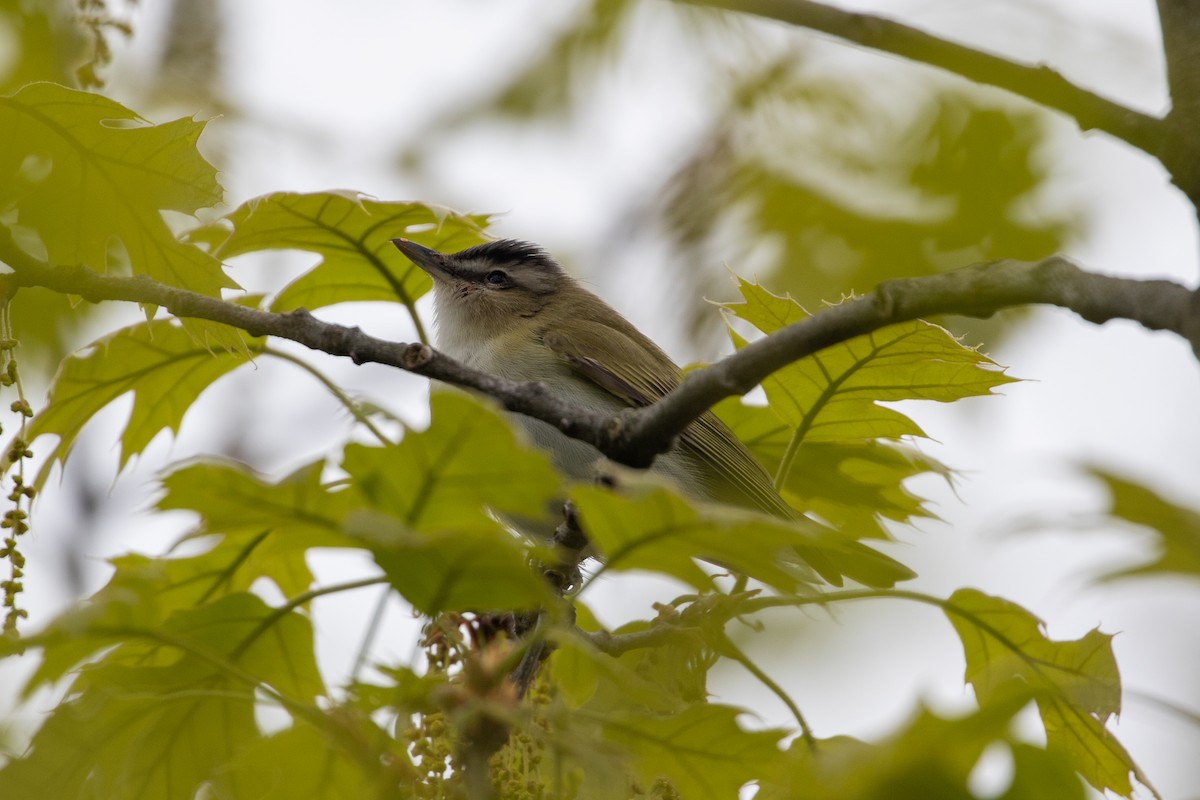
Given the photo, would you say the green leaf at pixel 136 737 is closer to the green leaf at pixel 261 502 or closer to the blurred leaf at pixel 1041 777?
the green leaf at pixel 261 502

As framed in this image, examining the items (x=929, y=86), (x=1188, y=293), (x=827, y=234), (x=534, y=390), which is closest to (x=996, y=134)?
(x=929, y=86)

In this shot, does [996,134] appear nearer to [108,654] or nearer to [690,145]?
[690,145]

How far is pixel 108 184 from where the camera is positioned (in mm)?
2164

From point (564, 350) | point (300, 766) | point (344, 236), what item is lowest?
point (300, 766)

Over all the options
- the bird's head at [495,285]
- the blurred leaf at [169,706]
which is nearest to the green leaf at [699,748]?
the blurred leaf at [169,706]

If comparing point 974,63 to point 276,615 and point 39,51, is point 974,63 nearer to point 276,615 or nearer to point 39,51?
point 276,615

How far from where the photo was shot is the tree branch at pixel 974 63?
1.60 metres

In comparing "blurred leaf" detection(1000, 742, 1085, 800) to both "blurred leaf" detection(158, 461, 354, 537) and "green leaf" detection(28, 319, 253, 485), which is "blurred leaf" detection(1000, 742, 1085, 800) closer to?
"blurred leaf" detection(158, 461, 354, 537)

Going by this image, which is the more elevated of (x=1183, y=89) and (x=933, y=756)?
(x=1183, y=89)

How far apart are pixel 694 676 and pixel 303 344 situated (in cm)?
96

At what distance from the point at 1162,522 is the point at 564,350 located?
10.6ft

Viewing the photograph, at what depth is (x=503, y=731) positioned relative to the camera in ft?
5.49

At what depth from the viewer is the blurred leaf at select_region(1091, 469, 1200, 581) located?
1108 mm

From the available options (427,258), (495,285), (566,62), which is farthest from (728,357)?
(495,285)
